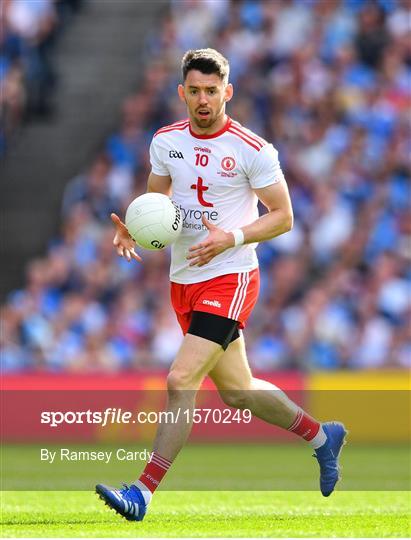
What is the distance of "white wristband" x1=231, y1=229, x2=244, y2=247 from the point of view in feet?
28.2

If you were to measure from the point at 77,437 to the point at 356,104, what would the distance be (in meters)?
5.75

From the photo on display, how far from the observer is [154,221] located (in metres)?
8.78

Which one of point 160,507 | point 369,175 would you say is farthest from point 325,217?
point 160,507

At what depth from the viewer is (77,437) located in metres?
16.8

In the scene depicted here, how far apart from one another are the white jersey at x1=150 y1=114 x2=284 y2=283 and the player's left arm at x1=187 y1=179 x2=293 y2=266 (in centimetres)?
7

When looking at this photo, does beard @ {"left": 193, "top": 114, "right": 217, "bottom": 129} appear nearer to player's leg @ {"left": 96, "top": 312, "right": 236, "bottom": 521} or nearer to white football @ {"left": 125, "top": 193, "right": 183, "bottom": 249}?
white football @ {"left": 125, "top": 193, "right": 183, "bottom": 249}

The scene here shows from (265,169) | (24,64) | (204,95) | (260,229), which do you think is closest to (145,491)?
(260,229)

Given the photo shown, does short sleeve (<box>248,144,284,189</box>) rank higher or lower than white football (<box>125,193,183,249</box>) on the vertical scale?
higher

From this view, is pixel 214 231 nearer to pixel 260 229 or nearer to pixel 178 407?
pixel 260 229

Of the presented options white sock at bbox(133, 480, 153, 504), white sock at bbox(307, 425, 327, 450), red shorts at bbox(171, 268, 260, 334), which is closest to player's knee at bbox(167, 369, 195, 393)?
red shorts at bbox(171, 268, 260, 334)

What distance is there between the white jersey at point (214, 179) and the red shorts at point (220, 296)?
4 centimetres

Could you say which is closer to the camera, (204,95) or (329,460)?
(204,95)

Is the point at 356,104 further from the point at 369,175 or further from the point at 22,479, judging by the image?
the point at 22,479

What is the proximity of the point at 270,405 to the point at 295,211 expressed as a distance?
9185mm
